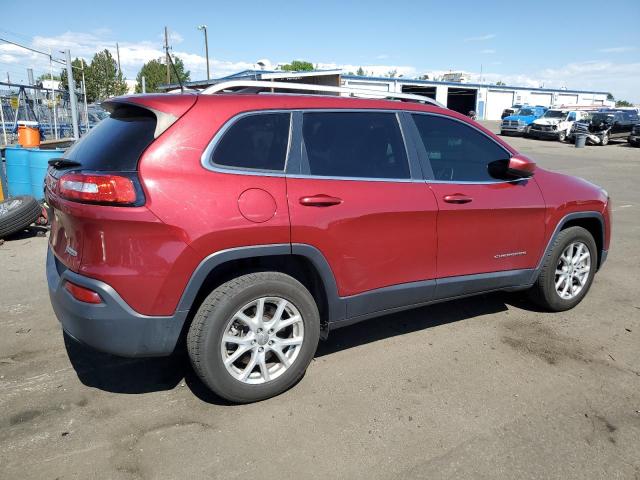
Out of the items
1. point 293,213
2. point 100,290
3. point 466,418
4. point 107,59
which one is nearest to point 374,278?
point 293,213

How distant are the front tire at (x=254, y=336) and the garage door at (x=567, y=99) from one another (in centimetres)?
7374

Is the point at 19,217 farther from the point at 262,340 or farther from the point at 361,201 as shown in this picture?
the point at 361,201

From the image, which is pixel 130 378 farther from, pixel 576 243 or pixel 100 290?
pixel 576 243

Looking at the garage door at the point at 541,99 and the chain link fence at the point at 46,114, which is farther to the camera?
the garage door at the point at 541,99

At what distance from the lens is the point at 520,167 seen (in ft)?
12.3

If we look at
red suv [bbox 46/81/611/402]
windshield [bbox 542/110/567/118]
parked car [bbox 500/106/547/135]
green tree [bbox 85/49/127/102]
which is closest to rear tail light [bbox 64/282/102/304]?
red suv [bbox 46/81/611/402]

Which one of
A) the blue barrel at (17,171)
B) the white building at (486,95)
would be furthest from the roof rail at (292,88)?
the white building at (486,95)

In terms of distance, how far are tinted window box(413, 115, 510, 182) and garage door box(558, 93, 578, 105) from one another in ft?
236

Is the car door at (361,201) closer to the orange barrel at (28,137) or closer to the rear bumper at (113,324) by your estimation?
the rear bumper at (113,324)

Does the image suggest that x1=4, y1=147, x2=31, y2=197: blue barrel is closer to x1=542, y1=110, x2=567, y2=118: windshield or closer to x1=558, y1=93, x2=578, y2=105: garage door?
x1=542, y1=110, x2=567, y2=118: windshield

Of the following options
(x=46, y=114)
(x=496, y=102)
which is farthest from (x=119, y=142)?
(x=496, y=102)

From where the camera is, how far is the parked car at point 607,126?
30031 millimetres

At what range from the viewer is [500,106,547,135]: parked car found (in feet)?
116

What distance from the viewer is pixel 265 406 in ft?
9.78
